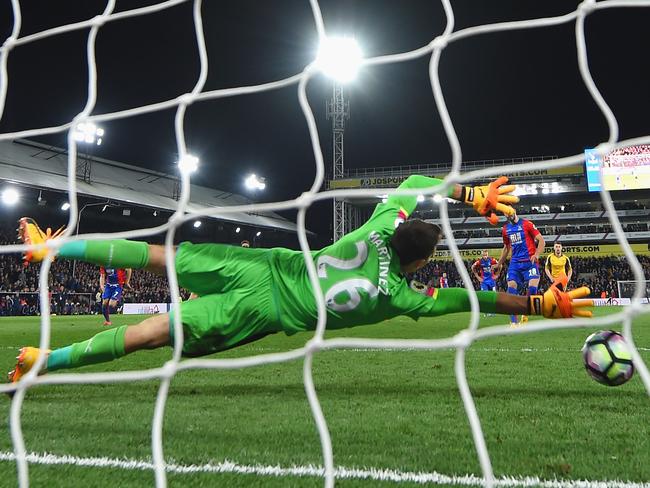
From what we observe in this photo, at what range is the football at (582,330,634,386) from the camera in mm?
3092

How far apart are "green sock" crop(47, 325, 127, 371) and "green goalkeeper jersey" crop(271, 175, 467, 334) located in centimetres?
95

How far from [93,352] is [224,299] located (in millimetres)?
854

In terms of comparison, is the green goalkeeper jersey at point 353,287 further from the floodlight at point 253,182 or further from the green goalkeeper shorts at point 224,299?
the floodlight at point 253,182

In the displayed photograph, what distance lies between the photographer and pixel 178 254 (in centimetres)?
296

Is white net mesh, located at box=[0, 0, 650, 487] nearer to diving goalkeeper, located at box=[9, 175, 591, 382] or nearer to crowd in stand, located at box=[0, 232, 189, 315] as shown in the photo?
diving goalkeeper, located at box=[9, 175, 591, 382]

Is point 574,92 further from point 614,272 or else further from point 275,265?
point 275,265

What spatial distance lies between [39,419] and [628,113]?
38.7 m

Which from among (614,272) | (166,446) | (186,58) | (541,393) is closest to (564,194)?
(614,272)

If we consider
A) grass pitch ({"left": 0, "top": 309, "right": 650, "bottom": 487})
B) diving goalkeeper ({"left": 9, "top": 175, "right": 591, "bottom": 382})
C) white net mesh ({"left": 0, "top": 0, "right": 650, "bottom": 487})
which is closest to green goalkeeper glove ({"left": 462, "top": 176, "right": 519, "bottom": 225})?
diving goalkeeper ({"left": 9, "top": 175, "right": 591, "bottom": 382})

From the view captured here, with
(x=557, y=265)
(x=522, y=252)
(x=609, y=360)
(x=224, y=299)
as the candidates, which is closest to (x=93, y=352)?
(x=224, y=299)

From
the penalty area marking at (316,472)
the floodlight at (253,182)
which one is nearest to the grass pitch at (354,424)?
the penalty area marking at (316,472)

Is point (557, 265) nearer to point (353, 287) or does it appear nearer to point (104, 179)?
point (353, 287)

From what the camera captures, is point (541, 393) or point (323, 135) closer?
point (541, 393)

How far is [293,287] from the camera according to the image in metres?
2.92
